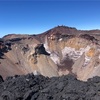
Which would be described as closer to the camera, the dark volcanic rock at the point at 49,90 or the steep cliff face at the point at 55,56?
the dark volcanic rock at the point at 49,90

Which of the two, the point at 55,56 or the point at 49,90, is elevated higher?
the point at 49,90

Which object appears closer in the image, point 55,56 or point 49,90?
point 49,90

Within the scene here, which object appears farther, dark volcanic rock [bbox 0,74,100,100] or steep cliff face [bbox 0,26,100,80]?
steep cliff face [bbox 0,26,100,80]

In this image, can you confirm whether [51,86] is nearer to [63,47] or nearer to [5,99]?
[5,99]
